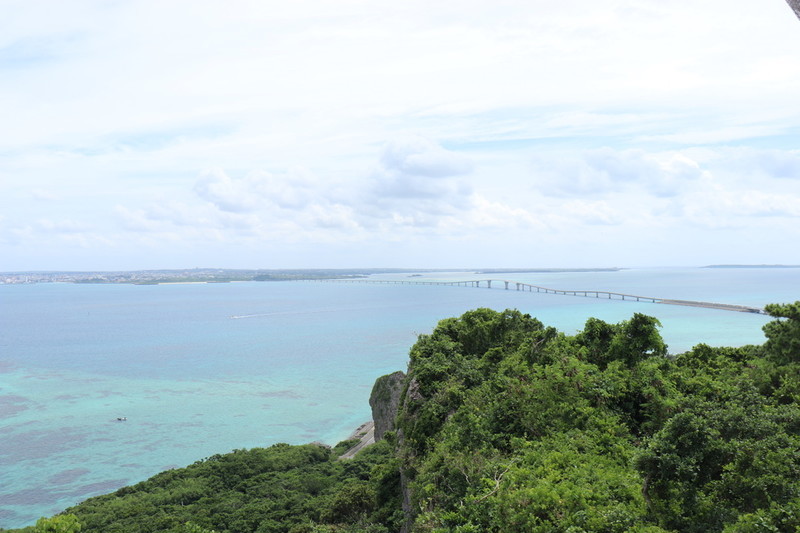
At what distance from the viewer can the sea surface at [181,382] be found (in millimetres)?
37000

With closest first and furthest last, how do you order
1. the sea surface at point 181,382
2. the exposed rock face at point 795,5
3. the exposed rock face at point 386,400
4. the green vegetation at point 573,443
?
the exposed rock face at point 795,5 → the green vegetation at point 573,443 → the exposed rock face at point 386,400 → the sea surface at point 181,382

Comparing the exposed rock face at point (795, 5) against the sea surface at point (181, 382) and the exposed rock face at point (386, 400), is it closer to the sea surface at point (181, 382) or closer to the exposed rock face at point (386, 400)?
the exposed rock face at point (386, 400)

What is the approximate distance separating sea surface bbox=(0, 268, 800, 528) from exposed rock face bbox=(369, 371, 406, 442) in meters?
9.70

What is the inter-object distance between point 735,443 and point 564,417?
4.17 meters

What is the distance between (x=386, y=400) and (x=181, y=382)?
118 ft

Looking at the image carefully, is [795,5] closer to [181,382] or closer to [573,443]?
[573,443]

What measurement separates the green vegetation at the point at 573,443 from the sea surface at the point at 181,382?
1411cm

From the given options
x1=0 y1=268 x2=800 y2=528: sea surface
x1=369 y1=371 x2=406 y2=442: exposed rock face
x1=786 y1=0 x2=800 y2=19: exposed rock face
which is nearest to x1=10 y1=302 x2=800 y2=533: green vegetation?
x1=786 y1=0 x2=800 y2=19: exposed rock face

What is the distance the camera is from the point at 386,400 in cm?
3297

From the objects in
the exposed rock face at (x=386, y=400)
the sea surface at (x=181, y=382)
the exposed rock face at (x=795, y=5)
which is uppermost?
the exposed rock face at (x=795, y=5)

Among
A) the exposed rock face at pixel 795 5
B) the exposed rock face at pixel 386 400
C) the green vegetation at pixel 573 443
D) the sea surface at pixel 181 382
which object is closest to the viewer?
the exposed rock face at pixel 795 5

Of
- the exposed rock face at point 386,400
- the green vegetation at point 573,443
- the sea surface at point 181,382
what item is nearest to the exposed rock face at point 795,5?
the green vegetation at point 573,443

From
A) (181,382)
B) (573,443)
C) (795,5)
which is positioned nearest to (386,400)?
(573,443)

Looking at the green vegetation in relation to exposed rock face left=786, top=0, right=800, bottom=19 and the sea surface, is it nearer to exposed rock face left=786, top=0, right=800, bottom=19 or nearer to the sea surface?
exposed rock face left=786, top=0, right=800, bottom=19
